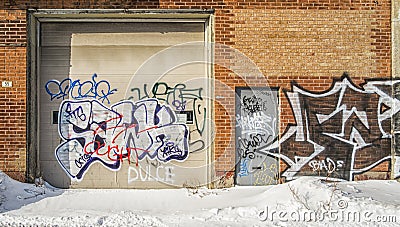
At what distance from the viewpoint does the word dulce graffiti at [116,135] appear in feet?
32.3

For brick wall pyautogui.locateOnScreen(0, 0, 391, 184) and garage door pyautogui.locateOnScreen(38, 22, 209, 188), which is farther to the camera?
garage door pyautogui.locateOnScreen(38, 22, 209, 188)

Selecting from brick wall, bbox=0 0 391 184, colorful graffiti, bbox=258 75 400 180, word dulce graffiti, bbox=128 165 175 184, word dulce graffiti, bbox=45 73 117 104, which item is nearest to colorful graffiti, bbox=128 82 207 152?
brick wall, bbox=0 0 391 184

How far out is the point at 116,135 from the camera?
32.4 feet

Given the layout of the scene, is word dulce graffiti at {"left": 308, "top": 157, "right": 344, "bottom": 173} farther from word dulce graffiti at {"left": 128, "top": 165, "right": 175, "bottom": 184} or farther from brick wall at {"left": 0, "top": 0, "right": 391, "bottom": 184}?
word dulce graffiti at {"left": 128, "top": 165, "right": 175, "bottom": 184}

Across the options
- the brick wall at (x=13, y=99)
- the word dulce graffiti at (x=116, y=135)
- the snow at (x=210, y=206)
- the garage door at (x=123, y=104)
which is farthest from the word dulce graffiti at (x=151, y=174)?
the brick wall at (x=13, y=99)

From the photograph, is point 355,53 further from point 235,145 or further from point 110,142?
point 110,142

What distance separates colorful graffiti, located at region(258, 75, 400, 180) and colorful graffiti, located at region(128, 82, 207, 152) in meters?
1.31

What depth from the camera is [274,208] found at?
24.6ft

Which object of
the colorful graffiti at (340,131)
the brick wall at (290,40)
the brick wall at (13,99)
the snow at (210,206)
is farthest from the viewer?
the colorful graffiti at (340,131)

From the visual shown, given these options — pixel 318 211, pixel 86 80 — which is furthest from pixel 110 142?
pixel 318 211

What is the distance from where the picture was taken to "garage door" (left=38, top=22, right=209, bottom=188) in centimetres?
984

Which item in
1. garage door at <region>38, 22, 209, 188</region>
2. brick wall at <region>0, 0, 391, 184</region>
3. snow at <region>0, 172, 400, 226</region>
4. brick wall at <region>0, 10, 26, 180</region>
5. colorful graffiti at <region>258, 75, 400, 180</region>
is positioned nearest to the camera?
snow at <region>0, 172, 400, 226</region>

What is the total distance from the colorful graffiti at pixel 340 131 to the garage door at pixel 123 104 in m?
1.73

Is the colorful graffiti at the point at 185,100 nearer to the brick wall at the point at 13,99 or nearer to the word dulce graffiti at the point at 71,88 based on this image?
the word dulce graffiti at the point at 71,88
